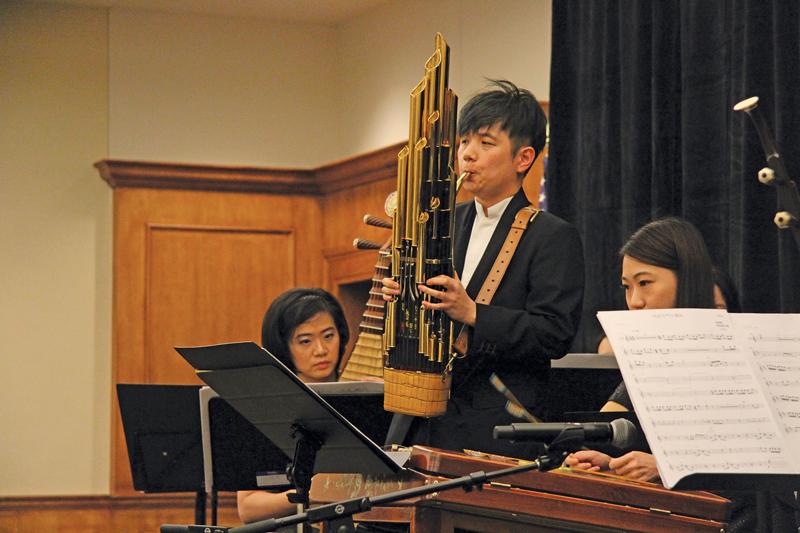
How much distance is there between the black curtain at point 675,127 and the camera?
3863 millimetres

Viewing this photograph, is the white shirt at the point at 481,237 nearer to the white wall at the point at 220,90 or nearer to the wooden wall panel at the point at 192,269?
the wooden wall panel at the point at 192,269

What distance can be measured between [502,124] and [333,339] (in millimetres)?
928

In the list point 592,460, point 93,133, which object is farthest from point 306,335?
point 93,133

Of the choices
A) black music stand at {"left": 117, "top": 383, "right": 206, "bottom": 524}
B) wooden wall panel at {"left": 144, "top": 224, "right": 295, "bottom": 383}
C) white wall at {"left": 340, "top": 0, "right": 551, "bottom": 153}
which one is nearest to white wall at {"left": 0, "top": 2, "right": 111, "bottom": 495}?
wooden wall panel at {"left": 144, "top": 224, "right": 295, "bottom": 383}

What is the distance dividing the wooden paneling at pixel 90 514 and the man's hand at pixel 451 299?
4448 millimetres

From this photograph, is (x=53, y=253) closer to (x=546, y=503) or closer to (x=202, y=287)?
(x=202, y=287)

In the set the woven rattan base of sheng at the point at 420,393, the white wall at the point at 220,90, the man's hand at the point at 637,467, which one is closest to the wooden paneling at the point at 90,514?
the white wall at the point at 220,90

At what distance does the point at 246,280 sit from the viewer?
718 centimetres

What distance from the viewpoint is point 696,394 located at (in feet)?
6.42

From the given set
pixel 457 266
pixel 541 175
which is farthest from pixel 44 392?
pixel 457 266

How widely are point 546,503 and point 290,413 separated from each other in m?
0.49

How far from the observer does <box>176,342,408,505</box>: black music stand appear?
222 cm

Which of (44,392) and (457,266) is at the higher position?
(457,266)

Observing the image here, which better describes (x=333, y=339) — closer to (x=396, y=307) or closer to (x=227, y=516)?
(x=396, y=307)
